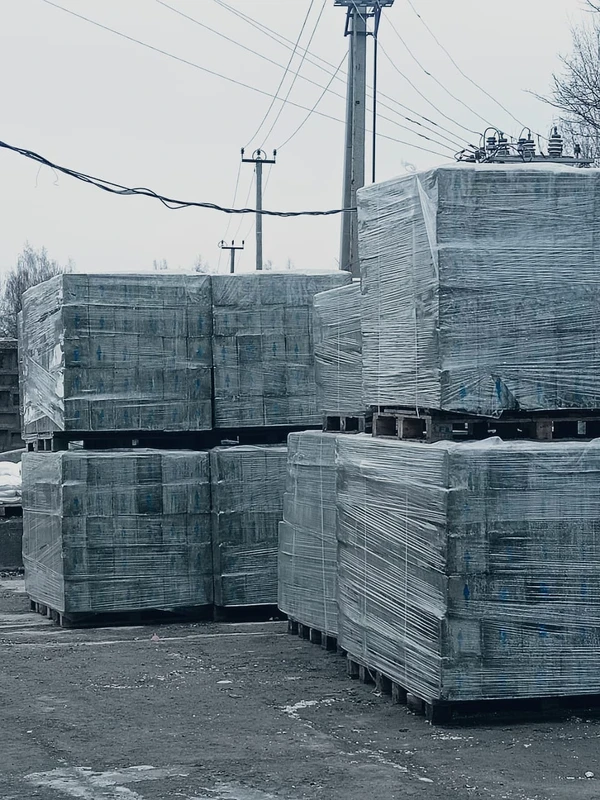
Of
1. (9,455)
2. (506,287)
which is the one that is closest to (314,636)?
(506,287)

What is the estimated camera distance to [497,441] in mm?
5820

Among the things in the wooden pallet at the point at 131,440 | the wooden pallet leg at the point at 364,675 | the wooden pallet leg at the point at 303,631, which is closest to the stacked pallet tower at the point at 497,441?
the wooden pallet leg at the point at 364,675

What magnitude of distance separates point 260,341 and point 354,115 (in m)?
5.25

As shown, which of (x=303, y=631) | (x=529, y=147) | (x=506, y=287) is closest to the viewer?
(x=506, y=287)

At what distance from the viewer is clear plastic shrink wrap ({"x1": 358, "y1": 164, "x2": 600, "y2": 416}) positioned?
230 inches

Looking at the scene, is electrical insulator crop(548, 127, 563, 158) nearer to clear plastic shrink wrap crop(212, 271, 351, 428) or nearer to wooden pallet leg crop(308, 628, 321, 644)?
clear plastic shrink wrap crop(212, 271, 351, 428)

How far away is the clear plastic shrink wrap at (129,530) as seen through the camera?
29.9 feet

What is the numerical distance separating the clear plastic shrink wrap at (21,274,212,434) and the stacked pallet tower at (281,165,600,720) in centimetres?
330

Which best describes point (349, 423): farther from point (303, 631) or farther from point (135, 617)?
point (135, 617)

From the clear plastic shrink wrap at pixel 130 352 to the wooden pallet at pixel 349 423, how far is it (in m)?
1.47

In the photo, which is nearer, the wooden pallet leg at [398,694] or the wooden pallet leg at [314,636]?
the wooden pallet leg at [398,694]

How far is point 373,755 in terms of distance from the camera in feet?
17.6

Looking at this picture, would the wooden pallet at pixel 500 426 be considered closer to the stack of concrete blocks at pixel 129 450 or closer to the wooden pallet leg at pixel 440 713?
the wooden pallet leg at pixel 440 713

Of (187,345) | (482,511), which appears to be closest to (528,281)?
(482,511)
